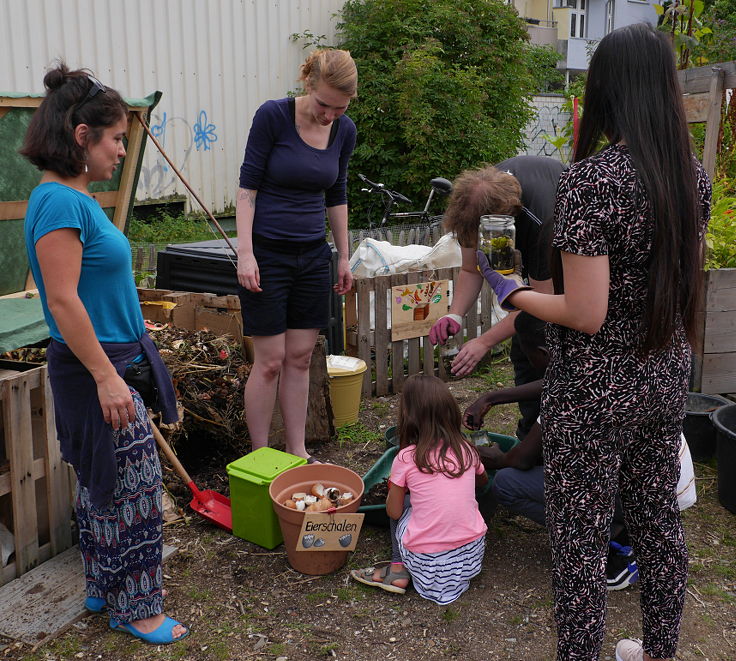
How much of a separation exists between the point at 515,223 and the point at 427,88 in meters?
7.90

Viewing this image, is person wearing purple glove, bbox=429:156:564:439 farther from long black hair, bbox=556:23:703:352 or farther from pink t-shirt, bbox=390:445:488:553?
long black hair, bbox=556:23:703:352

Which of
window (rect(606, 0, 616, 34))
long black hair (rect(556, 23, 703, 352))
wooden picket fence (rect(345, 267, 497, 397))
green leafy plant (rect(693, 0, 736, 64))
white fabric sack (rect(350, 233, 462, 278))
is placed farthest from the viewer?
window (rect(606, 0, 616, 34))

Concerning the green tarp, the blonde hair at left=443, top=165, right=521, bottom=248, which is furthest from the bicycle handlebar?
the green tarp

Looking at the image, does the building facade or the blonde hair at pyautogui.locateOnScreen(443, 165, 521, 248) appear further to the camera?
the building facade

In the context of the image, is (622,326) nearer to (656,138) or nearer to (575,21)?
(656,138)

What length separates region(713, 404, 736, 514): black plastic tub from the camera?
3656 mm

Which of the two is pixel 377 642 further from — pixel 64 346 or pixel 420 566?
pixel 64 346

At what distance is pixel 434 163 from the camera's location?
10.5 meters

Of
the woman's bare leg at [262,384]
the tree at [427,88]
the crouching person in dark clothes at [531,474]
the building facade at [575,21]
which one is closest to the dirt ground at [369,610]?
the crouching person in dark clothes at [531,474]

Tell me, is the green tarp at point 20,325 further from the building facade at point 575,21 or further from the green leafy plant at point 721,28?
the building facade at point 575,21

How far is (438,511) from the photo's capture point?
2.94 metres

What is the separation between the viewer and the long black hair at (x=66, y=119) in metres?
2.21

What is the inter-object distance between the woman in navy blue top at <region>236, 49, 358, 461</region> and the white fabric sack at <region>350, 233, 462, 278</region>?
1893 millimetres

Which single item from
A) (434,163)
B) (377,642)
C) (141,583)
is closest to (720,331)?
(377,642)
